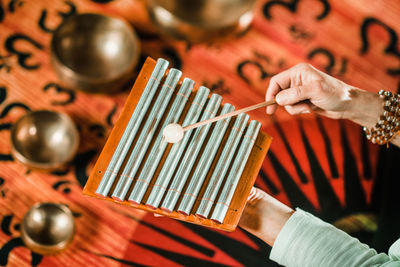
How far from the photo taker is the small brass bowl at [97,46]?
1.58 m

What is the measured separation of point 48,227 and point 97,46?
73 centimetres

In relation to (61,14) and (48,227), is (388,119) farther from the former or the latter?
(61,14)

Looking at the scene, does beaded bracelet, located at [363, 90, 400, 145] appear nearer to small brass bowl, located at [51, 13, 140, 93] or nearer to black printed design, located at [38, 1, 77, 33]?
small brass bowl, located at [51, 13, 140, 93]

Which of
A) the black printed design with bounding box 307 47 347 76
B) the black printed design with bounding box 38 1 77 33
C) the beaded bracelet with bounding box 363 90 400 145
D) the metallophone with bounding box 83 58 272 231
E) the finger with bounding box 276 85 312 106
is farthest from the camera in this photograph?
the black printed design with bounding box 307 47 347 76

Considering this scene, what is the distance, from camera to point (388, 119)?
1.28 metres

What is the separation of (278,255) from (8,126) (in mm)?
1116

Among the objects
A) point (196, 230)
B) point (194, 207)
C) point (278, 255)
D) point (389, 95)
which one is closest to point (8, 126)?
point (196, 230)

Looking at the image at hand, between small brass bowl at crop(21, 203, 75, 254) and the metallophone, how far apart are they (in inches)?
19.8

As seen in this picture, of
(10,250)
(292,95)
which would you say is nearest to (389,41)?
(292,95)

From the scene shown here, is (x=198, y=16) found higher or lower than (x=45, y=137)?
higher

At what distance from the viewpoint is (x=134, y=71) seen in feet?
5.52

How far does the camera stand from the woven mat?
1423 millimetres

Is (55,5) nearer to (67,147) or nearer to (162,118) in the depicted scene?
(67,147)

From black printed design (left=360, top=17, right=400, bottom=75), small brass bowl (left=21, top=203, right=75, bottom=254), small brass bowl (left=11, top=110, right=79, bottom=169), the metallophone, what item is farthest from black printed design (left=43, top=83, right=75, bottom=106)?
black printed design (left=360, top=17, right=400, bottom=75)
